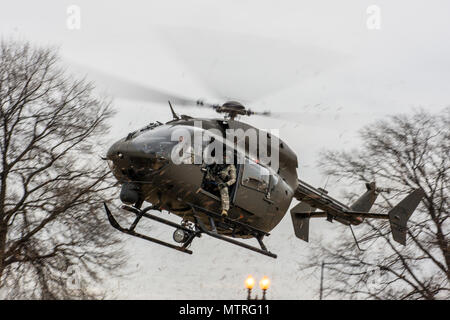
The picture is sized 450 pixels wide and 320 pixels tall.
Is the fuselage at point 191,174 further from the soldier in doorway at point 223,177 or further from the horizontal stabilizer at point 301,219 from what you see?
the horizontal stabilizer at point 301,219

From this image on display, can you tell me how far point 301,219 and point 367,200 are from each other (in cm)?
246

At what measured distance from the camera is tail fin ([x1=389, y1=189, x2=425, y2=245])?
60.9ft

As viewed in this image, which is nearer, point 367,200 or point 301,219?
point 301,219

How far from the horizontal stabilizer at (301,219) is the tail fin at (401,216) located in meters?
2.63

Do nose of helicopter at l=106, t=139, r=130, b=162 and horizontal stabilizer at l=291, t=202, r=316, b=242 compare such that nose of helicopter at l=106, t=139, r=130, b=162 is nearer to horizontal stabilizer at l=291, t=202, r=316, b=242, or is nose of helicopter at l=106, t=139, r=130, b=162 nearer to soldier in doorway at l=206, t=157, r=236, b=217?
soldier in doorway at l=206, t=157, r=236, b=217

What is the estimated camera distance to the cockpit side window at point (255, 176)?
45.0 ft

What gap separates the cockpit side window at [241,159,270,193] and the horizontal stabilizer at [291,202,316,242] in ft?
14.9

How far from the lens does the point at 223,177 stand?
528 inches

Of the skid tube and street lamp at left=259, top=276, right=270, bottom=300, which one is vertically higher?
the skid tube

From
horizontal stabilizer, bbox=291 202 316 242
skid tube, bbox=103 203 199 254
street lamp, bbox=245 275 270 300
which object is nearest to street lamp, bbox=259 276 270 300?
street lamp, bbox=245 275 270 300

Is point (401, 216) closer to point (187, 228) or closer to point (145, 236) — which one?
point (187, 228)

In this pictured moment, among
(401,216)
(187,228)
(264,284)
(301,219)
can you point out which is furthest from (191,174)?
(401,216)

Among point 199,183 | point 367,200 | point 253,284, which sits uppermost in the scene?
point 367,200

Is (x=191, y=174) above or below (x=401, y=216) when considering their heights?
below
